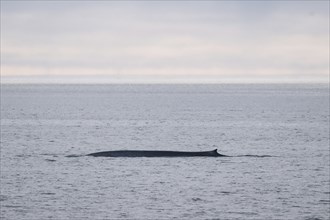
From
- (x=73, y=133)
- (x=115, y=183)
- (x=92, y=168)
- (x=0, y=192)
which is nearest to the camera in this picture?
(x=0, y=192)

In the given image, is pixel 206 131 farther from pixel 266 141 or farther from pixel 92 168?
pixel 92 168

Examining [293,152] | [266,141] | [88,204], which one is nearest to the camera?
[88,204]

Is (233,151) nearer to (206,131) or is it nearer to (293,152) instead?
(293,152)

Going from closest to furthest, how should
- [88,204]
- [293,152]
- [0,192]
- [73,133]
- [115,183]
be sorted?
[88,204]
[0,192]
[115,183]
[293,152]
[73,133]

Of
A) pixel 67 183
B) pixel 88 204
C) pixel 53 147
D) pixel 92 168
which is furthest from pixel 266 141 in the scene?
pixel 88 204

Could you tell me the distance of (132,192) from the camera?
35688 mm

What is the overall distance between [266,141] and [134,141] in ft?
32.2

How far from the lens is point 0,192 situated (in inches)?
1398

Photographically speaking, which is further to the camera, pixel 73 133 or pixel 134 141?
pixel 73 133

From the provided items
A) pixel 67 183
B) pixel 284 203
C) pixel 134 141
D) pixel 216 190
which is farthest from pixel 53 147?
pixel 284 203

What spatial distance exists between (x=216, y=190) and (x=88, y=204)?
19.8 ft

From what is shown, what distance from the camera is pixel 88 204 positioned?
108 feet

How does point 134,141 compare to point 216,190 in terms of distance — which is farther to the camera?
point 134,141

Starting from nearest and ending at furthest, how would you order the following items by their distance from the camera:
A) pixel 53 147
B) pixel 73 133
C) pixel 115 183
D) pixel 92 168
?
pixel 115 183 → pixel 92 168 → pixel 53 147 → pixel 73 133
